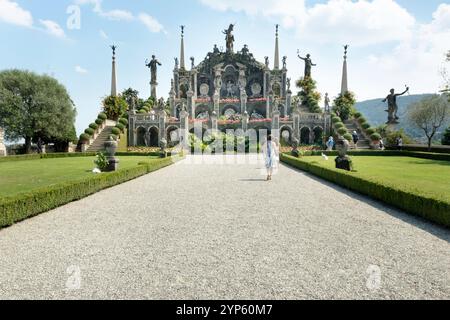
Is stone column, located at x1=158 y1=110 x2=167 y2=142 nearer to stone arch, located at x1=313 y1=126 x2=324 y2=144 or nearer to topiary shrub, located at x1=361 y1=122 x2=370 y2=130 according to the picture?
stone arch, located at x1=313 y1=126 x2=324 y2=144

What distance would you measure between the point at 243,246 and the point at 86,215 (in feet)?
16.1

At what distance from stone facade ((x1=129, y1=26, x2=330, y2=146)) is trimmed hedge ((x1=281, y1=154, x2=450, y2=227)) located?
73.2 feet

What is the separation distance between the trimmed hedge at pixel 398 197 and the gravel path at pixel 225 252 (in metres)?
0.29

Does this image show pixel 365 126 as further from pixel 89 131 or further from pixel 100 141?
pixel 89 131

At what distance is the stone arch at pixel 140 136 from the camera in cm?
4916

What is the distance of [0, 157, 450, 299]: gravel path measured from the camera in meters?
4.17

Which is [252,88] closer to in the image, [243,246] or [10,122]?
[10,122]

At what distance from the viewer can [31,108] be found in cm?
3803

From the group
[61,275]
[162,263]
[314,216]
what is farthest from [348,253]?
[61,275]

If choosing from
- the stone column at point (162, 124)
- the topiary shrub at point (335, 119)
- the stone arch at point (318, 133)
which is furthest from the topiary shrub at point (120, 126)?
the topiary shrub at point (335, 119)

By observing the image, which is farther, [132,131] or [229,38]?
[229,38]

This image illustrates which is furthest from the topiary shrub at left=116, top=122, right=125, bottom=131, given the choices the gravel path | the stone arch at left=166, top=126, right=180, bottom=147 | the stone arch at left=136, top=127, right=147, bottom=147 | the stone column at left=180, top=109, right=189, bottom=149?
the gravel path

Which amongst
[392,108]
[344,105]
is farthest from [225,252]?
[344,105]

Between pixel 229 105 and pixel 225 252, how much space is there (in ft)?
170
